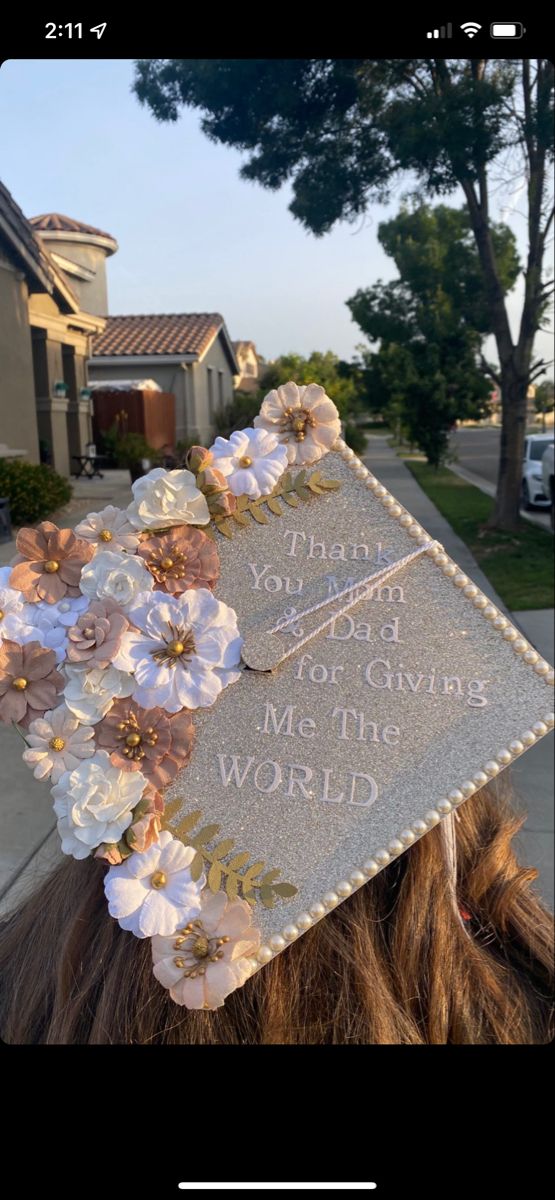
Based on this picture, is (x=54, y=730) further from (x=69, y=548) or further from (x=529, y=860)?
(x=529, y=860)

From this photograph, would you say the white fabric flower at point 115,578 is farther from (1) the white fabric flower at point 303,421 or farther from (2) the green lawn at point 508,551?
(2) the green lawn at point 508,551

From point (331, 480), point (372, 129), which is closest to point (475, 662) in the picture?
point (331, 480)

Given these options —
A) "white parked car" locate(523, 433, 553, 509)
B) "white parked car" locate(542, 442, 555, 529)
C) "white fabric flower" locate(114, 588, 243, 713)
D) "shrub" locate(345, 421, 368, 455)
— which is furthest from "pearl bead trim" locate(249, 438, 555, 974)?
"white parked car" locate(523, 433, 553, 509)

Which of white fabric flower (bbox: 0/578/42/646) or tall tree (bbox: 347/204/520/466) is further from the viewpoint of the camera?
tall tree (bbox: 347/204/520/466)

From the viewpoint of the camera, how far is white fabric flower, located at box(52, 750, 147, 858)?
893mm

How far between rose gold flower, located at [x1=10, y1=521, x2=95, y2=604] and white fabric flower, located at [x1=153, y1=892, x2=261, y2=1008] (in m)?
0.39

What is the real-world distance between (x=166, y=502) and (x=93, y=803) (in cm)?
34

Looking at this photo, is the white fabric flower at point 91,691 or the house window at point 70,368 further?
the house window at point 70,368

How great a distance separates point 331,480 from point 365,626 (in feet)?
0.62

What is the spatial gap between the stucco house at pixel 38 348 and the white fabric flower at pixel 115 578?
28.2ft

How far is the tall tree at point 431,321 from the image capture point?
13.6m

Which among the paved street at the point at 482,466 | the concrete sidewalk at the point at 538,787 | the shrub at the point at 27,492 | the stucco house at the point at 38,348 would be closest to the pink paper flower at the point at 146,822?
the concrete sidewalk at the point at 538,787

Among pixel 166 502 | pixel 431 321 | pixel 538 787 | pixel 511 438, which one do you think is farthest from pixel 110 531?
pixel 431 321
